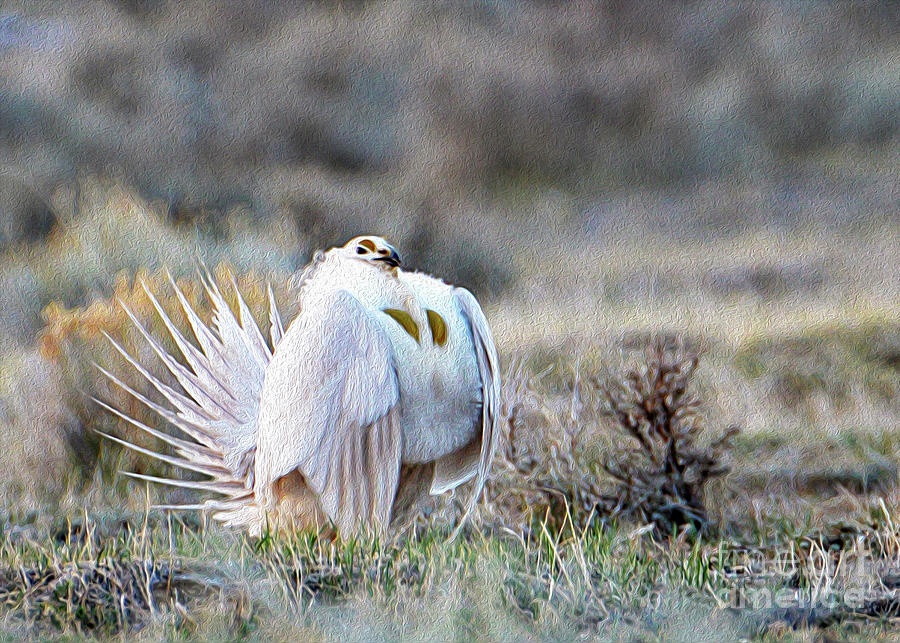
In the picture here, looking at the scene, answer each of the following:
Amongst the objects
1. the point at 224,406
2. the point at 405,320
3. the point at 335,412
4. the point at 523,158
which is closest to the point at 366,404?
the point at 335,412

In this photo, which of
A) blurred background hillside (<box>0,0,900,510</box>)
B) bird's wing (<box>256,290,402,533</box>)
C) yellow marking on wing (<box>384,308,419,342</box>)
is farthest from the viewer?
blurred background hillside (<box>0,0,900,510</box>)

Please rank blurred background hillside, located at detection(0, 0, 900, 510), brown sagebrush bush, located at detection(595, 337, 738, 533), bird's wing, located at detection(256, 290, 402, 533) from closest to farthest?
bird's wing, located at detection(256, 290, 402, 533), brown sagebrush bush, located at detection(595, 337, 738, 533), blurred background hillside, located at detection(0, 0, 900, 510)

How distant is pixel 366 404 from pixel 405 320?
10.5 inches

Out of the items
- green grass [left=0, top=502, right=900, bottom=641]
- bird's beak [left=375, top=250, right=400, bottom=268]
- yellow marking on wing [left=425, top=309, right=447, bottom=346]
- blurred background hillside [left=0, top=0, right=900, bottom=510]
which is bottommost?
green grass [left=0, top=502, right=900, bottom=641]

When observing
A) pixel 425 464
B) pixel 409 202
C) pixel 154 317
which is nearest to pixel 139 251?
pixel 154 317

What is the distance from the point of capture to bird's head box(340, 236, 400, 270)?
3068 mm

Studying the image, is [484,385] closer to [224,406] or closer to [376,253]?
[376,253]

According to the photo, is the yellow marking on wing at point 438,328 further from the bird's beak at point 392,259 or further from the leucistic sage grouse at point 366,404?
the bird's beak at point 392,259

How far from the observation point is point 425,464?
3205 mm

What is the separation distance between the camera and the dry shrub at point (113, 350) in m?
4.20

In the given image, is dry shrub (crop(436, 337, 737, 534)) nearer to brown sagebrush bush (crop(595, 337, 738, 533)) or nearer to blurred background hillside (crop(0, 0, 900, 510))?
brown sagebrush bush (crop(595, 337, 738, 533))

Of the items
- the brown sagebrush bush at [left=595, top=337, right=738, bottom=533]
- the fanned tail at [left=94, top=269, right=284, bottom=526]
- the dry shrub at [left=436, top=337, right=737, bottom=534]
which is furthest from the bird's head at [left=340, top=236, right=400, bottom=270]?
the brown sagebrush bush at [left=595, top=337, right=738, bottom=533]

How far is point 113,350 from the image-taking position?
169 inches

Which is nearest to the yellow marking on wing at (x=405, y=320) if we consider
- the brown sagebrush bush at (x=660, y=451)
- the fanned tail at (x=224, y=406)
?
the fanned tail at (x=224, y=406)
